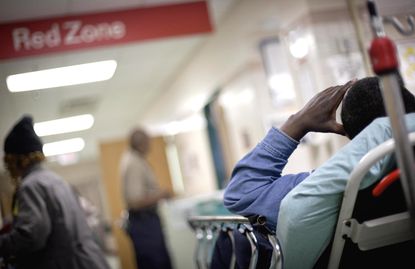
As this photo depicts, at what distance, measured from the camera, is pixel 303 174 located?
1399 millimetres

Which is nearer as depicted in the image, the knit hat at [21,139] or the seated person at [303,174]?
the seated person at [303,174]

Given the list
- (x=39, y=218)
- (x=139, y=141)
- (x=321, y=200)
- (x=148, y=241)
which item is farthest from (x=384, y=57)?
(x=139, y=141)

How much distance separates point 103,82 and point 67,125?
87.5 inches

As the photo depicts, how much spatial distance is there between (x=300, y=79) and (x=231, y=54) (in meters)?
1.77

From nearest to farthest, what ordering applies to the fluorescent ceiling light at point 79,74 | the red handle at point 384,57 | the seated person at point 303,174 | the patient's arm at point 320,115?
the red handle at point 384,57 → the seated person at point 303,174 → the patient's arm at point 320,115 → the fluorescent ceiling light at point 79,74

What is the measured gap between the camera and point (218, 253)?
1556 mm

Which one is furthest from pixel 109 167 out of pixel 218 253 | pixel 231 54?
pixel 218 253

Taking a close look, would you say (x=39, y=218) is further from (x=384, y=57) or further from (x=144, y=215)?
(x=144, y=215)

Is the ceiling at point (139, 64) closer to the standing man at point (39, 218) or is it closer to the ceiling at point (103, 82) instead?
the ceiling at point (103, 82)

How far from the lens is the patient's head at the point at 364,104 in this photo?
122cm

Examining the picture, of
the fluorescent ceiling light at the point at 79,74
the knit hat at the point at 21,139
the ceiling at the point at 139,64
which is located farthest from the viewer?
the fluorescent ceiling light at the point at 79,74

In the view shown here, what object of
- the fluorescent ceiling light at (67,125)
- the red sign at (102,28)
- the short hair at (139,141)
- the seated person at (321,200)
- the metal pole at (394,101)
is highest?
the red sign at (102,28)

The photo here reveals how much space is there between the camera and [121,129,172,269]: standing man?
3.79 m

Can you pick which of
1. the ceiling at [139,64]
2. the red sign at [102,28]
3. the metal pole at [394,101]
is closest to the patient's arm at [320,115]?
the metal pole at [394,101]
